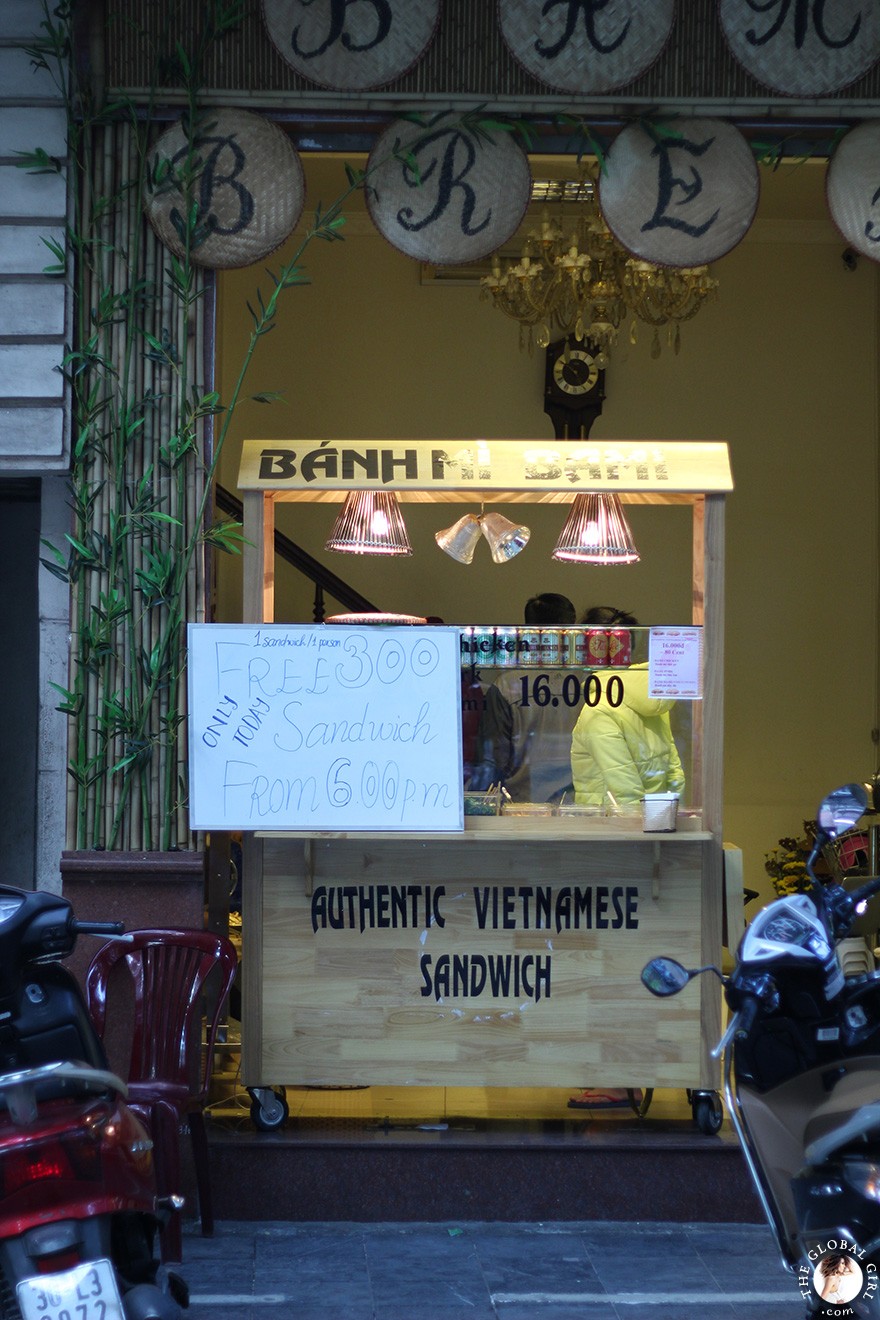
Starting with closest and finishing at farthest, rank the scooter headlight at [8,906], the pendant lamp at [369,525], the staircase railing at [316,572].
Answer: the scooter headlight at [8,906]
the pendant lamp at [369,525]
the staircase railing at [316,572]

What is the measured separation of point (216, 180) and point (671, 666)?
227 centimetres

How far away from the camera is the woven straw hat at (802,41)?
4.70 metres

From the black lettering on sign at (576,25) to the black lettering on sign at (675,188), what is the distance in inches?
14.6

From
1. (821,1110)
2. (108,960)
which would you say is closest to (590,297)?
(108,960)

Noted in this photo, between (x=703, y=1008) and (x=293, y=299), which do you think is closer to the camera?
(x=703, y=1008)

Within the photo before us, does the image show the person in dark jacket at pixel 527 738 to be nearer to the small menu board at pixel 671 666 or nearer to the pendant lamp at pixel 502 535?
the small menu board at pixel 671 666

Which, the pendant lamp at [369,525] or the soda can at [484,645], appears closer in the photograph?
the soda can at [484,645]

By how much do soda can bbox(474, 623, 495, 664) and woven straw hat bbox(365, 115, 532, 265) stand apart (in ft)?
4.20

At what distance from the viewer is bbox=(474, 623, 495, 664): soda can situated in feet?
16.5

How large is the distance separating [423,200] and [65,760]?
7.49 feet

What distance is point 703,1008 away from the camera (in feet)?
16.2

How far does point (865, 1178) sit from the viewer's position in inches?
109

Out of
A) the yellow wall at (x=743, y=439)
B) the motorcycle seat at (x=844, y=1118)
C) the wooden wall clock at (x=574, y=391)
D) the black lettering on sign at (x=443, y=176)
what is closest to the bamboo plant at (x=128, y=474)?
the black lettering on sign at (x=443, y=176)

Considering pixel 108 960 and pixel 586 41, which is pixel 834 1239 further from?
pixel 586 41
